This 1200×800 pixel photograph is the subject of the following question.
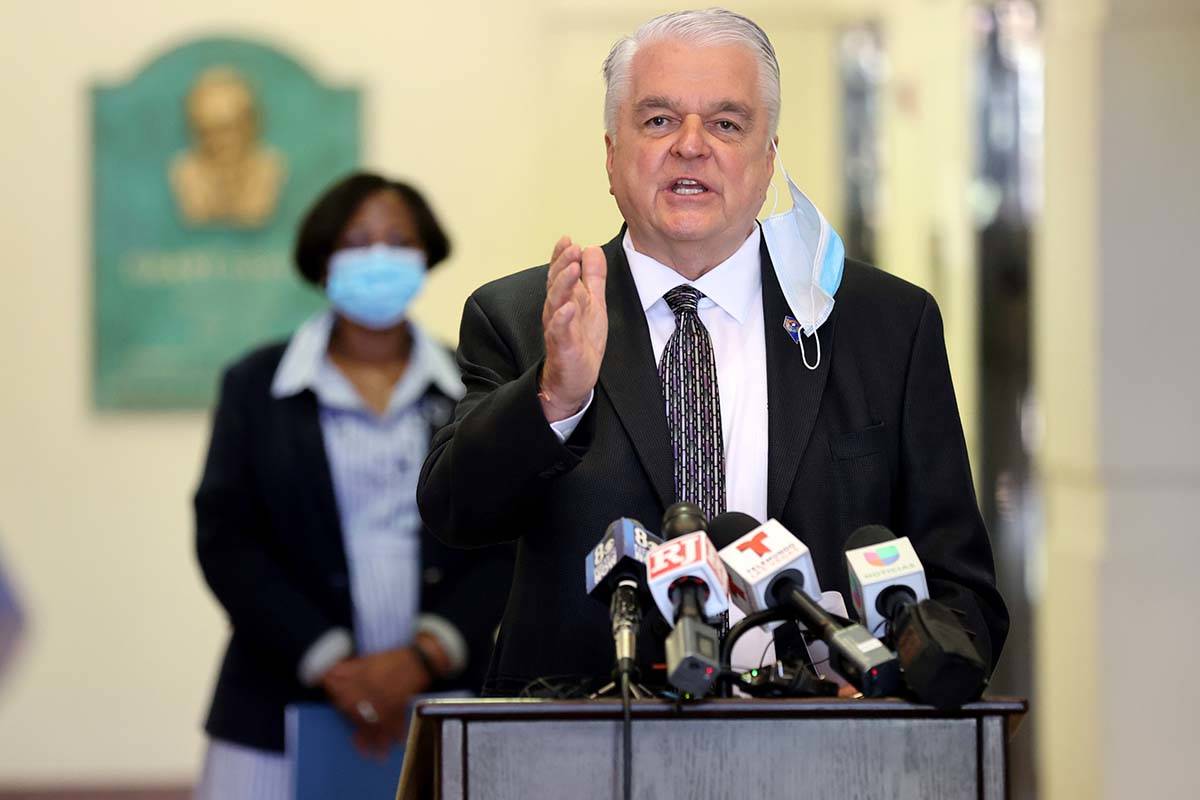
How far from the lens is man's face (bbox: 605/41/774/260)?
240 cm

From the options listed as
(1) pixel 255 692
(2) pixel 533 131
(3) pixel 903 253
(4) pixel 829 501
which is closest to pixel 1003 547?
(3) pixel 903 253

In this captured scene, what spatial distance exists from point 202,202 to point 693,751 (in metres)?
6.49

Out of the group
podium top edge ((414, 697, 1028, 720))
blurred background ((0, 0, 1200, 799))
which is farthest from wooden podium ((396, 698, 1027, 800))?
blurred background ((0, 0, 1200, 799))

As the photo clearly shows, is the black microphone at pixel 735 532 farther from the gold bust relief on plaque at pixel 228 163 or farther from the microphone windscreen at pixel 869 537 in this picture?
the gold bust relief on plaque at pixel 228 163

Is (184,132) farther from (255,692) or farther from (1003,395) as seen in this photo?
(255,692)

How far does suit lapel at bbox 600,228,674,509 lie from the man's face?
111 mm

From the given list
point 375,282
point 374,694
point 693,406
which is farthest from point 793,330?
point 375,282

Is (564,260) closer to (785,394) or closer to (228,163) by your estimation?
(785,394)

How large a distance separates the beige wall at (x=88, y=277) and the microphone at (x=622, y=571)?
5928mm

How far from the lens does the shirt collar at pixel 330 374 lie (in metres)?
4.36

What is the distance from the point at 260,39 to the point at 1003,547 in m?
Result: 3.70

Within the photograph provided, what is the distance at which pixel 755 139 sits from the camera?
2.45 metres

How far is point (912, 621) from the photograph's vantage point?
1.82 meters

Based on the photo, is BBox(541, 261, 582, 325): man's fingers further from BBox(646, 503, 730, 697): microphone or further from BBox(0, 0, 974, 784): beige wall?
BBox(0, 0, 974, 784): beige wall
